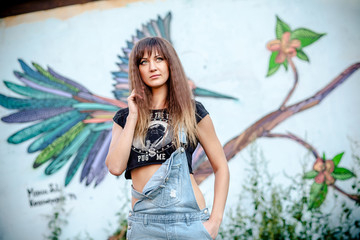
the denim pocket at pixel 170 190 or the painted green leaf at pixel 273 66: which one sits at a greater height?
the painted green leaf at pixel 273 66

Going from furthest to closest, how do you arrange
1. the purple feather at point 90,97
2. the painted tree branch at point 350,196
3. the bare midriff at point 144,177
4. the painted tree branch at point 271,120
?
the purple feather at point 90,97 → the painted tree branch at point 271,120 → the painted tree branch at point 350,196 → the bare midriff at point 144,177

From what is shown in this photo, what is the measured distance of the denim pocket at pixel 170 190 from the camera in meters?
1.62

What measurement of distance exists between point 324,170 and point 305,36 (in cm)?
143

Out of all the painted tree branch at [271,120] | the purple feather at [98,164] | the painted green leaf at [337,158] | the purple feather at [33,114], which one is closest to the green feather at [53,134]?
the purple feather at [33,114]

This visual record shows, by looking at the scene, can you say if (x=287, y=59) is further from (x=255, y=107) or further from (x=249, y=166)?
(x=249, y=166)

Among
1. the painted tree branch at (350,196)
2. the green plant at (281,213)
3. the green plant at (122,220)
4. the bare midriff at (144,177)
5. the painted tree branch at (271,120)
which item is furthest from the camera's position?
the painted tree branch at (271,120)

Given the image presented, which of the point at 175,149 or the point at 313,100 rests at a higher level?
the point at 313,100

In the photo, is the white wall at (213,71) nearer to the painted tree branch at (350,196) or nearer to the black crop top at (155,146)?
the painted tree branch at (350,196)

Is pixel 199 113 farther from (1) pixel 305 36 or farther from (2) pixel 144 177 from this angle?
(1) pixel 305 36

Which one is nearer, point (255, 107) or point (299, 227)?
point (299, 227)

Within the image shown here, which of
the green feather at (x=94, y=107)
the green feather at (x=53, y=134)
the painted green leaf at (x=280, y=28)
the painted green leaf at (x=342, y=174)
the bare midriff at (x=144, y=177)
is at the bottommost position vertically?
the painted green leaf at (x=342, y=174)

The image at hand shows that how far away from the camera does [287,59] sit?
3.72 metres

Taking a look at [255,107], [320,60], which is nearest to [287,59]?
[320,60]

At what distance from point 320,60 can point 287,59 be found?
0.34 metres
